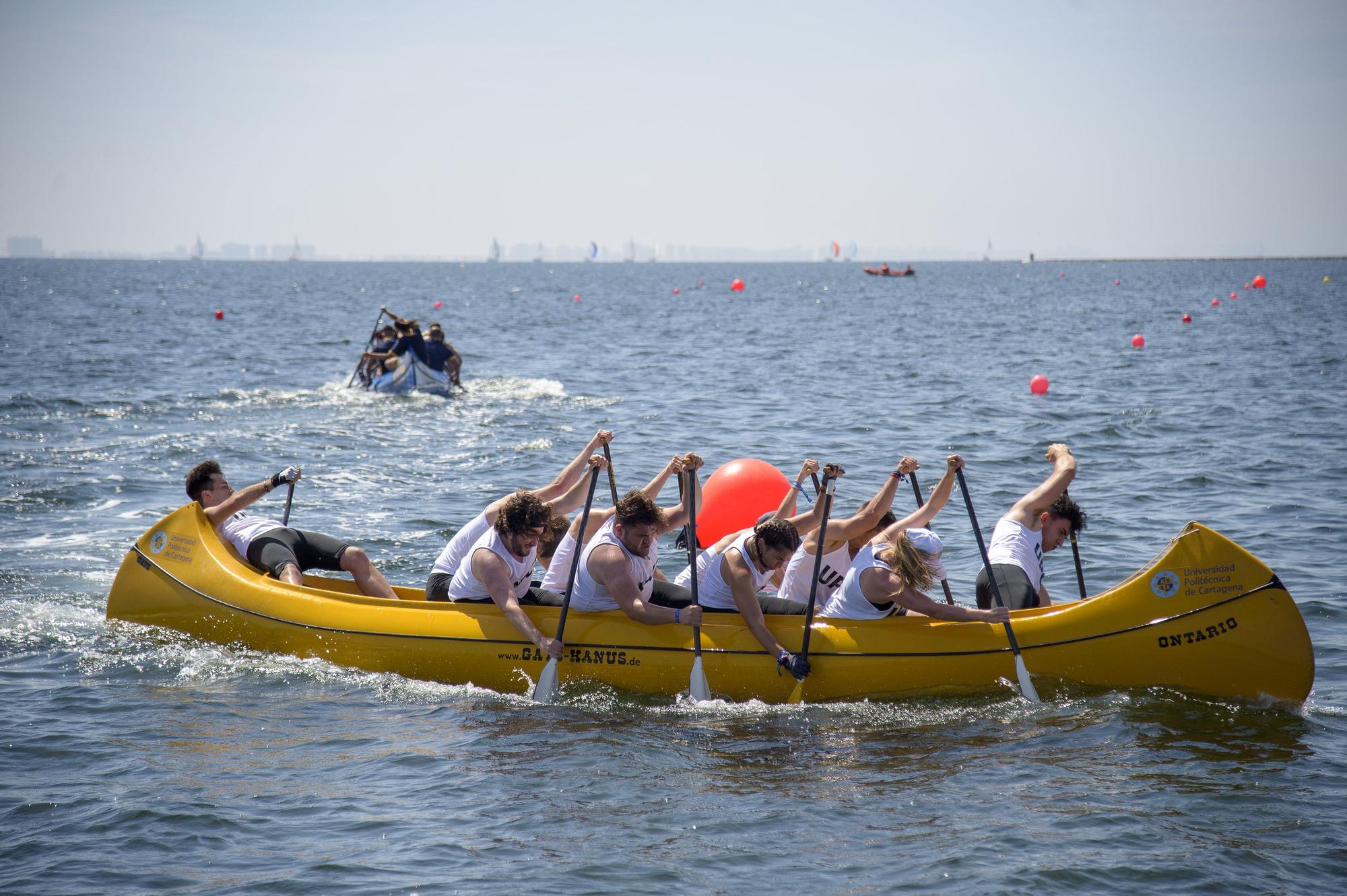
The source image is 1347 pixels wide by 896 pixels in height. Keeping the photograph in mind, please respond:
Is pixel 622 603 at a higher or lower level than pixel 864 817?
higher

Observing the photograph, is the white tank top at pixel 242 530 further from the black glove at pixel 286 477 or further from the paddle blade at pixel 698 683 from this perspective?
the paddle blade at pixel 698 683

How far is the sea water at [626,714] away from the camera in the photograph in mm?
5281

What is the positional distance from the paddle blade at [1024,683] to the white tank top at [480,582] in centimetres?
316

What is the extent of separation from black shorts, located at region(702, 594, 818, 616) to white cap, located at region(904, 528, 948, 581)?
0.92 meters

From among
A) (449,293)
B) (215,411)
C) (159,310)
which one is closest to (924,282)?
(449,293)

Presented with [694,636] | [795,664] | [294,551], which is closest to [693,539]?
[694,636]

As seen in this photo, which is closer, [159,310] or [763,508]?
[763,508]

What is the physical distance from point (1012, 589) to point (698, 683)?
2.21 metres

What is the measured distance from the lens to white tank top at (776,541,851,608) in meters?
7.60

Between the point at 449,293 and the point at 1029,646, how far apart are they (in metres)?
71.7

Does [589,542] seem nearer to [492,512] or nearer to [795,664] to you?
[492,512]

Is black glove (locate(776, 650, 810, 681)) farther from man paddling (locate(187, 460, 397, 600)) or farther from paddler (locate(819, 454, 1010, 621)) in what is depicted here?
man paddling (locate(187, 460, 397, 600))

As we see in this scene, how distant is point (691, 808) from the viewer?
19.0ft

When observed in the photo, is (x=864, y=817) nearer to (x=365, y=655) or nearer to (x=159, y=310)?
(x=365, y=655)
